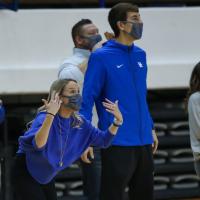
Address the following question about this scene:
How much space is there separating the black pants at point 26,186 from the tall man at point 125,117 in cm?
36

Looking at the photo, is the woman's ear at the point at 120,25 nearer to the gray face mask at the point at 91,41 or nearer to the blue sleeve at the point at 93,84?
the blue sleeve at the point at 93,84

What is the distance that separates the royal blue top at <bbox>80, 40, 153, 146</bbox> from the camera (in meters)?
4.29

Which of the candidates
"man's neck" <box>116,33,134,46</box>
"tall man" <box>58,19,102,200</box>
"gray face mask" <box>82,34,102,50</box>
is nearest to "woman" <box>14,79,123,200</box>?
"man's neck" <box>116,33,134,46</box>

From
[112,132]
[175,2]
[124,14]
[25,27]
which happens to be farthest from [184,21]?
[112,132]

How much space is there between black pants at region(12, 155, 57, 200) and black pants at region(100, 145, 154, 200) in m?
0.36

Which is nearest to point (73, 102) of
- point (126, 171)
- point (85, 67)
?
point (126, 171)

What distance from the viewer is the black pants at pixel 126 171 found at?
Answer: 423cm

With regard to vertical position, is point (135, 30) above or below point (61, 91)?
above

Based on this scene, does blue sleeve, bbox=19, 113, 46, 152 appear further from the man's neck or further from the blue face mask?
the man's neck

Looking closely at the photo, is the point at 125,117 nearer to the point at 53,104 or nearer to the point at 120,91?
the point at 120,91

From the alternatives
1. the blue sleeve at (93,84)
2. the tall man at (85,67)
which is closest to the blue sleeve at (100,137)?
the blue sleeve at (93,84)

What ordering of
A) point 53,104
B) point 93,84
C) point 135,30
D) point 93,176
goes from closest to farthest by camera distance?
point 53,104
point 93,84
point 135,30
point 93,176

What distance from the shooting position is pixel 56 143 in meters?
4.15

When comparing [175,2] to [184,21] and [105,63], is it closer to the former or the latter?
[184,21]
